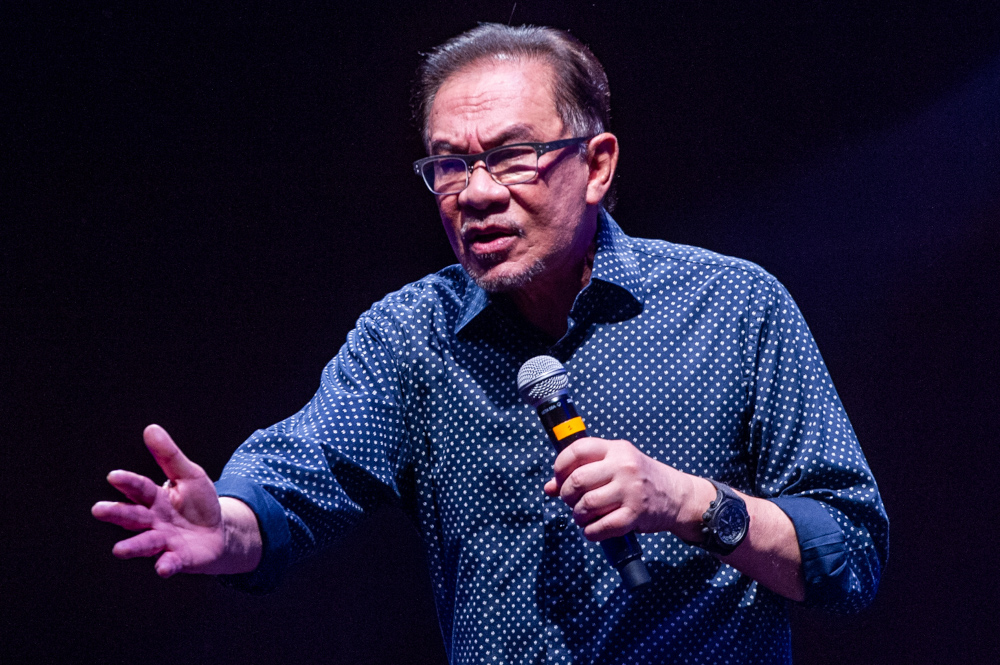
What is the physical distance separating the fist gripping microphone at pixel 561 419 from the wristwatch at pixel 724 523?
13 centimetres

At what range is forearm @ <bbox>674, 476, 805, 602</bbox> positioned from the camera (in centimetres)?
121

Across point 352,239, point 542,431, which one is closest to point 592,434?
point 542,431

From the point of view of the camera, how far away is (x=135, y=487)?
1.02m

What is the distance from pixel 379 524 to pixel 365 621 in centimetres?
27

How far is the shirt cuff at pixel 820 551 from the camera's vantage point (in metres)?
1.25

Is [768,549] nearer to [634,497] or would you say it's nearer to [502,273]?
[634,497]

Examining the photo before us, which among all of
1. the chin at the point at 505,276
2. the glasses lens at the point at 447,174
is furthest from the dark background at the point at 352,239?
the chin at the point at 505,276

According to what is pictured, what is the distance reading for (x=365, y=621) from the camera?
2438mm

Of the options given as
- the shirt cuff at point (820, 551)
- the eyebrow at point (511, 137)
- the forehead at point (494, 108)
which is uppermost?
the forehead at point (494, 108)

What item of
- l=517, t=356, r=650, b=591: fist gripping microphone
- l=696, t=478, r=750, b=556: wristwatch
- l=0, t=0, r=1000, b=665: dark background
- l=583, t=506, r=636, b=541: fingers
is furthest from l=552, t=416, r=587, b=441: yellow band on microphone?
l=0, t=0, r=1000, b=665: dark background

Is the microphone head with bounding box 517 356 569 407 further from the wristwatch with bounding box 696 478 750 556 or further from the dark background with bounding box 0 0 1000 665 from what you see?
the dark background with bounding box 0 0 1000 665

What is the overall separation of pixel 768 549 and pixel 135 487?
86cm

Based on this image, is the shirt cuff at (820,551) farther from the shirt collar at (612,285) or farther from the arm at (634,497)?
the shirt collar at (612,285)

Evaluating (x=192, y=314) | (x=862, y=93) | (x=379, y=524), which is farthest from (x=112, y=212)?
(x=862, y=93)
